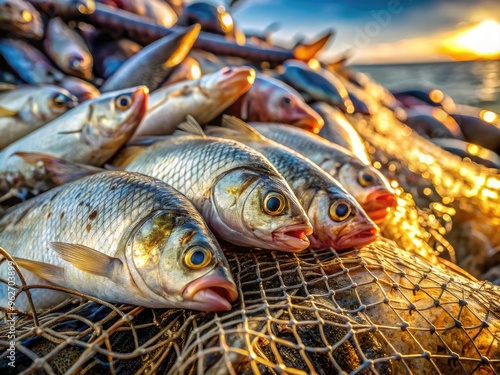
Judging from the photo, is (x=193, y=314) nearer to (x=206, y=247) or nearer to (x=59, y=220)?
(x=206, y=247)

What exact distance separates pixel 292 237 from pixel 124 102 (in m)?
1.63

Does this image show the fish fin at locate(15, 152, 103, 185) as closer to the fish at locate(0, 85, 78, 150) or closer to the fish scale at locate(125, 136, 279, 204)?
the fish scale at locate(125, 136, 279, 204)

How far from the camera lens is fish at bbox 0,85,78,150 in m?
3.36

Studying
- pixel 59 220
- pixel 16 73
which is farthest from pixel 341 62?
pixel 59 220

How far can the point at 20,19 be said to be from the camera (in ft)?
15.1

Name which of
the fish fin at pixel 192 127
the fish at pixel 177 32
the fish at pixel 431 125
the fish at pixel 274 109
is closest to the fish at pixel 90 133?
the fish fin at pixel 192 127

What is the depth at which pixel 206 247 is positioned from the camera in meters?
1.55

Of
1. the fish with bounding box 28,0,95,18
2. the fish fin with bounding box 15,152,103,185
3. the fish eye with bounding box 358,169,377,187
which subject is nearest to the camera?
the fish fin with bounding box 15,152,103,185

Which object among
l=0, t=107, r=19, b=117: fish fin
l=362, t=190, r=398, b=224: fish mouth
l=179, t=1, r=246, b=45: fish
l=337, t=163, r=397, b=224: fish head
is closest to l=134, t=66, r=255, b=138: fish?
l=0, t=107, r=19, b=117: fish fin

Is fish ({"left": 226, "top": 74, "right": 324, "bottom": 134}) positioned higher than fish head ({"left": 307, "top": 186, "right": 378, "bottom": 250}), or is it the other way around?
fish ({"left": 226, "top": 74, "right": 324, "bottom": 134})

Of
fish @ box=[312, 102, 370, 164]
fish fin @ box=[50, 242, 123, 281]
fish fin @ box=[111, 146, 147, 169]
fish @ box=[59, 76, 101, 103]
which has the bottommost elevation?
fish fin @ box=[50, 242, 123, 281]

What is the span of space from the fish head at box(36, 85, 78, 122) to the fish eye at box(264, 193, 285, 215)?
2.25 meters

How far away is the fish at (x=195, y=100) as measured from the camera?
3.27 metres

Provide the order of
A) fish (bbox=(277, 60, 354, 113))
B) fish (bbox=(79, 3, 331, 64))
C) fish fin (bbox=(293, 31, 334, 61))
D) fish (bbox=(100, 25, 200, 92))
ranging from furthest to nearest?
fish fin (bbox=(293, 31, 334, 61)), fish (bbox=(79, 3, 331, 64)), fish (bbox=(277, 60, 354, 113)), fish (bbox=(100, 25, 200, 92))
